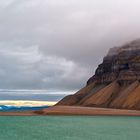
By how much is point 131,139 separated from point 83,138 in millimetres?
8558

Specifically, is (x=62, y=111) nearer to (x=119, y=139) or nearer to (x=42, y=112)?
(x=42, y=112)

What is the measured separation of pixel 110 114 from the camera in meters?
182

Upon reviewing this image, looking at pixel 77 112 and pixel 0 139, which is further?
pixel 77 112

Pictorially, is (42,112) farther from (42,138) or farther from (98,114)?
(42,138)

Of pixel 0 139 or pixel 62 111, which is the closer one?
pixel 0 139

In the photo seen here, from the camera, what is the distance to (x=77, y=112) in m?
188

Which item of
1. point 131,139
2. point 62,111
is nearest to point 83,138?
point 131,139

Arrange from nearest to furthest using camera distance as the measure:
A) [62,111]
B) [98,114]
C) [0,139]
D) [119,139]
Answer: [0,139] → [119,139] → [98,114] → [62,111]

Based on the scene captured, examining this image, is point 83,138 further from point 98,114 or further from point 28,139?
point 98,114

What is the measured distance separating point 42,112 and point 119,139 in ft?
402

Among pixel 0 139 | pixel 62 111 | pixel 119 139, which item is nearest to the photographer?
pixel 0 139

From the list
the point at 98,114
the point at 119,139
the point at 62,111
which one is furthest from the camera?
the point at 62,111

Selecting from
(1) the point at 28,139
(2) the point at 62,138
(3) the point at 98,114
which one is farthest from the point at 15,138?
(3) the point at 98,114

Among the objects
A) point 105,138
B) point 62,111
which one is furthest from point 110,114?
point 105,138
